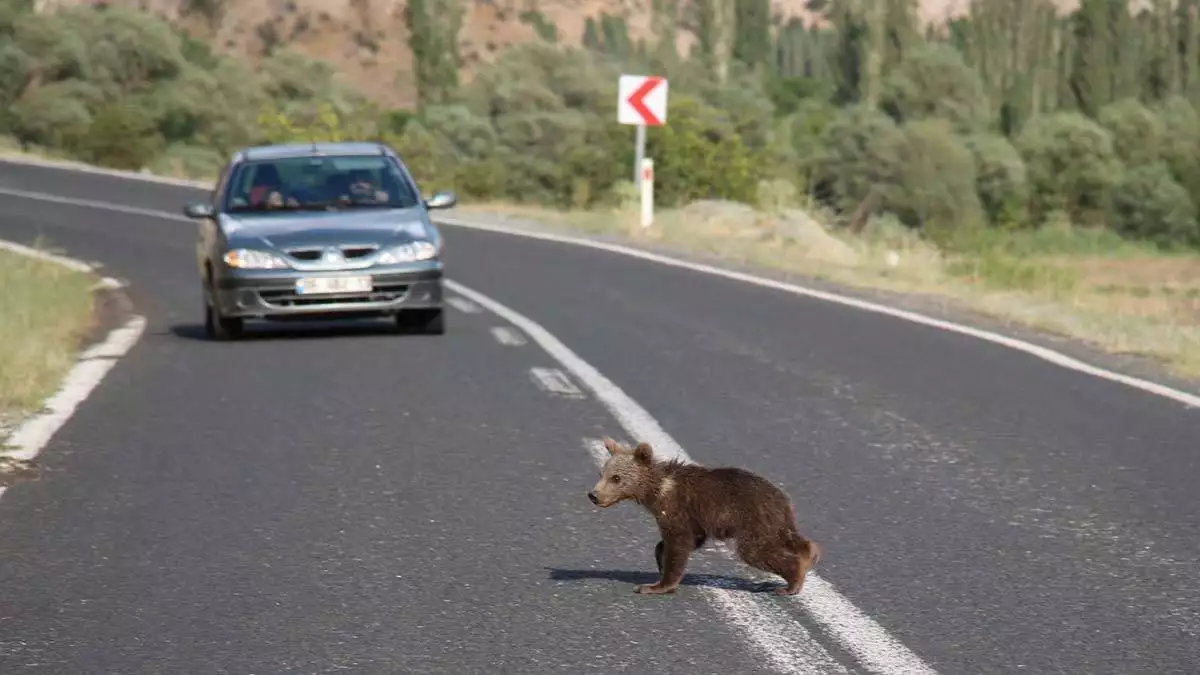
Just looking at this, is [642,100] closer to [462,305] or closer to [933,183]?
[462,305]

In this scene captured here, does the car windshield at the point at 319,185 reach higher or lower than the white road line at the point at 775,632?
higher

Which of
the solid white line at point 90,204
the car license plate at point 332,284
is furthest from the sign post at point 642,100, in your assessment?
the car license plate at point 332,284

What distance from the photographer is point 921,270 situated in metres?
22.5

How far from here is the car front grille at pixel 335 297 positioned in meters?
15.8

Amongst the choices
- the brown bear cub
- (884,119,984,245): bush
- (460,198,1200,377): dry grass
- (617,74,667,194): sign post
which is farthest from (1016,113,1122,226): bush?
the brown bear cub

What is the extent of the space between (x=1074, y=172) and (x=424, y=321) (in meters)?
69.6

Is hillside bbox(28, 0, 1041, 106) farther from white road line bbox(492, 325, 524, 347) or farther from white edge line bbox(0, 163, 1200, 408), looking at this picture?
white road line bbox(492, 325, 524, 347)

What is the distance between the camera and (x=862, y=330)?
53.2 ft

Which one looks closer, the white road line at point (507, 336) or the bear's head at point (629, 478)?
the bear's head at point (629, 478)

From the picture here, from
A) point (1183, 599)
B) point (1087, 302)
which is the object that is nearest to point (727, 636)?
point (1183, 599)

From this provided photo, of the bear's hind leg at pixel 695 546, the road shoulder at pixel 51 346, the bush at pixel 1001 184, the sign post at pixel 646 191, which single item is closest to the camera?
the bear's hind leg at pixel 695 546

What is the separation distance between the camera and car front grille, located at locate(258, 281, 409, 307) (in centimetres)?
1580

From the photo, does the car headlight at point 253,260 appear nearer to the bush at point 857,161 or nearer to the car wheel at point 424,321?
the car wheel at point 424,321

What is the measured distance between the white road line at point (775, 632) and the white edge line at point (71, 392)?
4411mm
